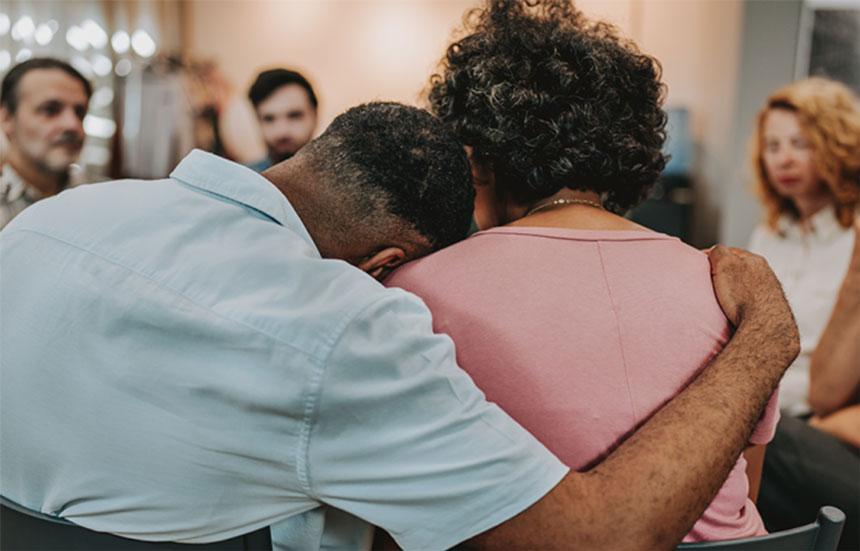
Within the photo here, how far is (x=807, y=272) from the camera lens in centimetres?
229

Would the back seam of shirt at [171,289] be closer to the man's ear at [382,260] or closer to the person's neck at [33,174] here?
the man's ear at [382,260]

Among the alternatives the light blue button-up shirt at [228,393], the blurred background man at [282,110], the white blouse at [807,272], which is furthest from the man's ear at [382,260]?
the blurred background man at [282,110]

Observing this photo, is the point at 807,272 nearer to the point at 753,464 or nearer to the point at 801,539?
the point at 753,464

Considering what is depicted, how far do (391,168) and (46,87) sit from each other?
218cm

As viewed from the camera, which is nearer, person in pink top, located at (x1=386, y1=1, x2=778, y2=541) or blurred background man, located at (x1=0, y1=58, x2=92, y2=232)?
person in pink top, located at (x1=386, y1=1, x2=778, y2=541)

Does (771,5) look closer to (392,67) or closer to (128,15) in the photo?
(392,67)

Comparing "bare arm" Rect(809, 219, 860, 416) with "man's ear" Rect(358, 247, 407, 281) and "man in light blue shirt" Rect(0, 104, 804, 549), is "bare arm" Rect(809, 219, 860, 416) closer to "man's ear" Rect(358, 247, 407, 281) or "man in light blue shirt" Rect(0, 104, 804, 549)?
"man in light blue shirt" Rect(0, 104, 804, 549)

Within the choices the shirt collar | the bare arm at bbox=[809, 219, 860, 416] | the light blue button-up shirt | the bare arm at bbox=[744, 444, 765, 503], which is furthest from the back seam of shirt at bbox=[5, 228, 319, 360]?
the bare arm at bbox=[809, 219, 860, 416]

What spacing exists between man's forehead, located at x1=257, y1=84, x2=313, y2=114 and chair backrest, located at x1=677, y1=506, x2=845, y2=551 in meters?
2.80

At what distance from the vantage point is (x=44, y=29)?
211 inches

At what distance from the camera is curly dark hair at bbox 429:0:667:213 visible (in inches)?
40.2

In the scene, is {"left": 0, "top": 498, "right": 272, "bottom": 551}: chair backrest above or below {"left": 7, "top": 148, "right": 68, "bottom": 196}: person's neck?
below

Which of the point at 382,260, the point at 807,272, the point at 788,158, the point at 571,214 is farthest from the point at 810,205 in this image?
the point at 382,260

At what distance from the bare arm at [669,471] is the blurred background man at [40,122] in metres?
2.33
